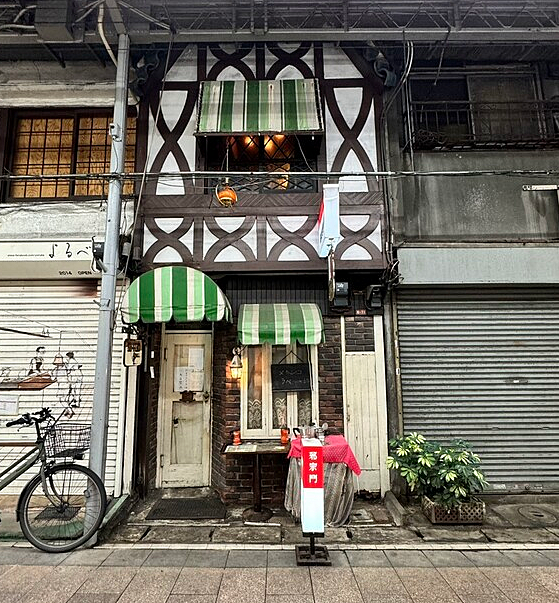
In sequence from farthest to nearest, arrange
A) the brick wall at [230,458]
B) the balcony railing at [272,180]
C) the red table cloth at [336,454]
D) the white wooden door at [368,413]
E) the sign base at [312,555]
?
1. the balcony railing at [272,180]
2. the white wooden door at [368,413]
3. the brick wall at [230,458]
4. the red table cloth at [336,454]
5. the sign base at [312,555]

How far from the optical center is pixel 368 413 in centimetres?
631

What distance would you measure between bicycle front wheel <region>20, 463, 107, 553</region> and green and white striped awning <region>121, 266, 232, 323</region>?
6.59 ft

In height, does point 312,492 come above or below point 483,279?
below

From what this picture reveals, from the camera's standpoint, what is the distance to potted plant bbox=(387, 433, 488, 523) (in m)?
5.18

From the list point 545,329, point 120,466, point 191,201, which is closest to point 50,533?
point 120,466

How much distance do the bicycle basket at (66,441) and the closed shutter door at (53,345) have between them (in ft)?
1.02

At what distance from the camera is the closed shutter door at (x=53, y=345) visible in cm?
634

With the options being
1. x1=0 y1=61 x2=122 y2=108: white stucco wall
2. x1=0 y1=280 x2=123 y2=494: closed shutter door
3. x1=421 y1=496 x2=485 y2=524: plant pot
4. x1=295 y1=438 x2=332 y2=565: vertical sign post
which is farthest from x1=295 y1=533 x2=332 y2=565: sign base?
x1=0 y1=61 x2=122 y2=108: white stucco wall

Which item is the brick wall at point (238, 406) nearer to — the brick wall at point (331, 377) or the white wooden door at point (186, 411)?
the brick wall at point (331, 377)

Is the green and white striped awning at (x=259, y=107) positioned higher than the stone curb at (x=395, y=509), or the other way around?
the green and white striped awning at (x=259, y=107)

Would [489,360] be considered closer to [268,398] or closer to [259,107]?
[268,398]

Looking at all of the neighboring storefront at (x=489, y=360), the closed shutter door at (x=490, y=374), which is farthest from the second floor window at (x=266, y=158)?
the closed shutter door at (x=490, y=374)

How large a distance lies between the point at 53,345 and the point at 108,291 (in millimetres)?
2126

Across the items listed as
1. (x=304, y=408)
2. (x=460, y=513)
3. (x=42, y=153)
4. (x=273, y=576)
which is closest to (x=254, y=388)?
(x=304, y=408)
